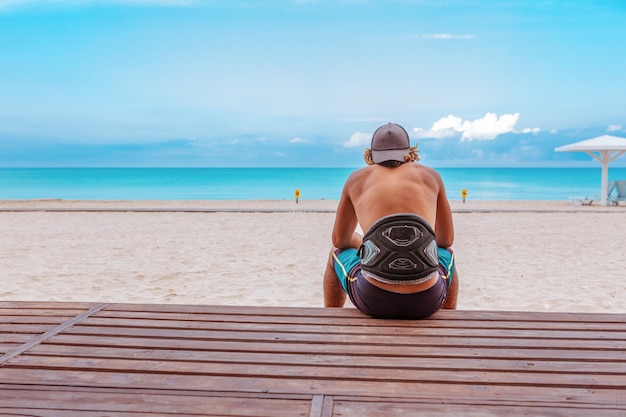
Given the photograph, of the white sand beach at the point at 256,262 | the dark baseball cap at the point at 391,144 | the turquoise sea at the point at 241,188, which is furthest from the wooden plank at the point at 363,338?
the turquoise sea at the point at 241,188

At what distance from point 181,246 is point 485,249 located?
516 centimetres

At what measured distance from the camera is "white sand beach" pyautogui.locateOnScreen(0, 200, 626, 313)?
541 cm

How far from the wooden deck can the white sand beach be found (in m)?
2.64

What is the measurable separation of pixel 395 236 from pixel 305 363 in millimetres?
745

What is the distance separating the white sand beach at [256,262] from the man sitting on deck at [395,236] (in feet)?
7.57

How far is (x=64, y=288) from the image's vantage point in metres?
5.71

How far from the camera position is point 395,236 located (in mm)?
2340

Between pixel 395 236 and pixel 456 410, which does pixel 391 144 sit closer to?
pixel 395 236

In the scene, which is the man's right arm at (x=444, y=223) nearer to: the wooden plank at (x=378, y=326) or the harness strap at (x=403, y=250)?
the harness strap at (x=403, y=250)

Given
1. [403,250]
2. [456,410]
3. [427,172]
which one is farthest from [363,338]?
[427,172]

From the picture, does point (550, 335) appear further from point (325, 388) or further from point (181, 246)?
point (181, 246)

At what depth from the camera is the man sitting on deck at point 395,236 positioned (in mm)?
2348

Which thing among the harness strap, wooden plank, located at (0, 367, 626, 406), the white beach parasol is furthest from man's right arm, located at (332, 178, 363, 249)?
the white beach parasol

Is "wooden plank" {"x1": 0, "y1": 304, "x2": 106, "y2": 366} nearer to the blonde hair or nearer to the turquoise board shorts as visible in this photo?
the turquoise board shorts
